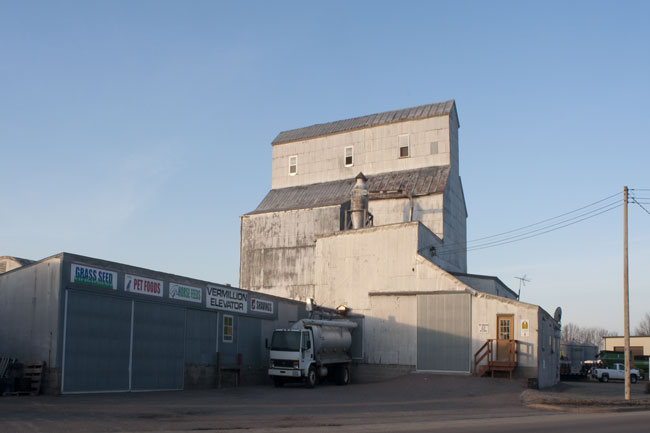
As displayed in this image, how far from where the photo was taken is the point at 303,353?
29.6 m

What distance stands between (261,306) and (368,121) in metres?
23.5

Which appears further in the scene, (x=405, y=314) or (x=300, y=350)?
(x=405, y=314)

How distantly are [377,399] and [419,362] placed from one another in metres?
11.2

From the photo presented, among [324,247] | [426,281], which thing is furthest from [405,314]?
[324,247]

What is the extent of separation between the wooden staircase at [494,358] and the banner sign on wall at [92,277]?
63.1ft

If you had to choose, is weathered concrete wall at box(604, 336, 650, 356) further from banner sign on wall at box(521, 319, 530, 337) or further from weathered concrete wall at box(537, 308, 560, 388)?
banner sign on wall at box(521, 319, 530, 337)

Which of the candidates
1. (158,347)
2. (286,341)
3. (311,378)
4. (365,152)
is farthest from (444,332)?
(365,152)

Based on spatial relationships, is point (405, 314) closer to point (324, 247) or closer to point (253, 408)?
point (324, 247)

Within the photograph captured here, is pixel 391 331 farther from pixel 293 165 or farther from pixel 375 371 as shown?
pixel 293 165

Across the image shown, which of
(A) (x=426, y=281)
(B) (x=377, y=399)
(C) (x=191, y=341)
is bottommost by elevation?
(B) (x=377, y=399)

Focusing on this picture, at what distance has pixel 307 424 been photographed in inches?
614

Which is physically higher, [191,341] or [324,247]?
[324,247]

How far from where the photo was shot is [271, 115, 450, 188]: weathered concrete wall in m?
48.4

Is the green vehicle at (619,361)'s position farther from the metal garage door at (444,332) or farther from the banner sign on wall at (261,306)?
the banner sign on wall at (261,306)
